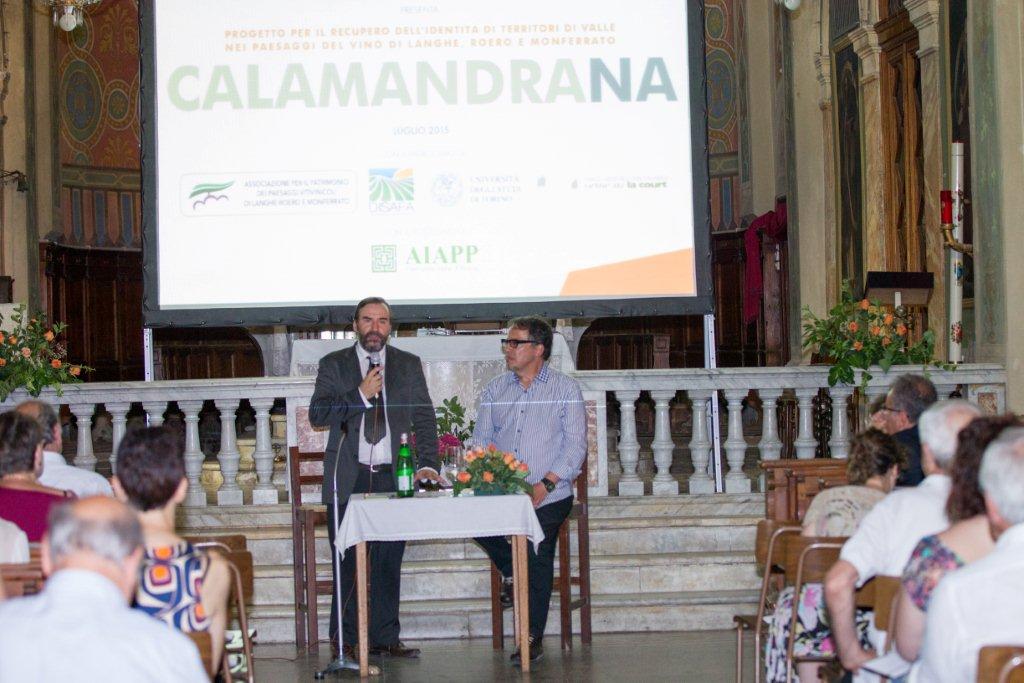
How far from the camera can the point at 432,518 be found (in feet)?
18.8

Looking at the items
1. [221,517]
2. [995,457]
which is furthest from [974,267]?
[995,457]

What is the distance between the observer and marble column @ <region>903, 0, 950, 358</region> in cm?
953

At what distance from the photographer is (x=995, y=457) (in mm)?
2848

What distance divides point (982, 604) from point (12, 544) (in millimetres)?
2471

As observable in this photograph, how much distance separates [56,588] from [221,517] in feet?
17.1

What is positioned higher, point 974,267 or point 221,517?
point 974,267

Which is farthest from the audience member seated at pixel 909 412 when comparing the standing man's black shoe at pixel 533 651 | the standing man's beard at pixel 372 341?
the standing man's beard at pixel 372 341

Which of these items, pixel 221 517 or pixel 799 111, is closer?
pixel 221 517

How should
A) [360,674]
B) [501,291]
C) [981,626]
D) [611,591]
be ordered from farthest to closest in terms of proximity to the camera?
[501,291], [611,591], [360,674], [981,626]

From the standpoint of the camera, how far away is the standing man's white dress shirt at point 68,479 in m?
4.70

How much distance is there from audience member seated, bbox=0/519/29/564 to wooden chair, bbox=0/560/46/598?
6.0 inches

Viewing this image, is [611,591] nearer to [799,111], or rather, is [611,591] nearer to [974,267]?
[974,267]

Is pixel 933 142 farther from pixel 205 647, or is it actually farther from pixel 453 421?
pixel 205 647

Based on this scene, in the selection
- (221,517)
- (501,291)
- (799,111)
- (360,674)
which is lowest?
(360,674)
